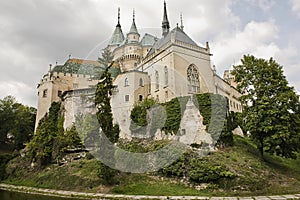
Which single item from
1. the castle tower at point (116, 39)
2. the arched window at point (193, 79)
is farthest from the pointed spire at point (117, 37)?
the arched window at point (193, 79)

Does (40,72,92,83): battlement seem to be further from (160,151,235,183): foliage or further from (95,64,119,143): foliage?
(160,151,235,183): foliage

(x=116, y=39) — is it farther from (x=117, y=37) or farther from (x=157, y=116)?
(x=157, y=116)

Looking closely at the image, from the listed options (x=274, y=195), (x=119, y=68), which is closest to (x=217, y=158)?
(x=274, y=195)

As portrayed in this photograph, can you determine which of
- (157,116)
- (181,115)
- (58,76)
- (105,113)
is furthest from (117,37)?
(105,113)

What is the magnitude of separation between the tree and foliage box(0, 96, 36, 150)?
34.2 meters

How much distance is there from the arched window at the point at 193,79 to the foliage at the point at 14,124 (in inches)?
1052

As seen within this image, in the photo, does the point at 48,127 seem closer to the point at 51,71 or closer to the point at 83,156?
the point at 83,156

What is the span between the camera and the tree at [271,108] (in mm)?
20562

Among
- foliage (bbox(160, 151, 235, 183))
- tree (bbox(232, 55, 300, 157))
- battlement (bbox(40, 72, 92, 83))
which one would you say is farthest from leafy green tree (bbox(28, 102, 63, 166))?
tree (bbox(232, 55, 300, 157))

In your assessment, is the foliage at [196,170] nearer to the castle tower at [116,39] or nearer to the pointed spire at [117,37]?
the castle tower at [116,39]

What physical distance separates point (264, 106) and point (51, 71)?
3286 cm

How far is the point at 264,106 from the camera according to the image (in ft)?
69.2

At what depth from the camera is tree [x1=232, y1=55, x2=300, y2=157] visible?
2056 centimetres

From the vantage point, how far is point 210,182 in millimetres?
18844
